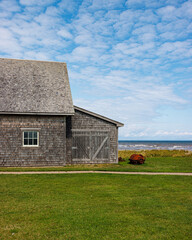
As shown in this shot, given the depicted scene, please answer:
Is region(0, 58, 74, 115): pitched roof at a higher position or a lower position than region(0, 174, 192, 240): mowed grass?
higher

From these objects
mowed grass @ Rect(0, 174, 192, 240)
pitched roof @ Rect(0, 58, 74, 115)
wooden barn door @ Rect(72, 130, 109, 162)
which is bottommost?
mowed grass @ Rect(0, 174, 192, 240)

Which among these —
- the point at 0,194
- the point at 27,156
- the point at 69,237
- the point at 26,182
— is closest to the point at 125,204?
the point at 69,237

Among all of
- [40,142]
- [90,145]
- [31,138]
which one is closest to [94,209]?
[40,142]

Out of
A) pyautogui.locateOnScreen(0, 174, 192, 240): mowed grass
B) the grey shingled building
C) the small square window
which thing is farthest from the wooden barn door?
pyautogui.locateOnScreen(0, 174, 192, 240): mowed grass

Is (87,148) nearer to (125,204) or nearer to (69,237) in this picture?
(125,204)

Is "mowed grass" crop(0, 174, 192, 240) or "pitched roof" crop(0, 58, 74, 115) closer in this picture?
"mowed grass" crop(0, 174, 192, 240)

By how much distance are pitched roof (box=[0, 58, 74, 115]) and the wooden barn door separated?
99.8 inches

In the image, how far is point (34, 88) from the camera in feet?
66.3

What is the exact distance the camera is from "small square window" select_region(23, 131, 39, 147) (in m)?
18.5

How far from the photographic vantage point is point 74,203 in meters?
8.17

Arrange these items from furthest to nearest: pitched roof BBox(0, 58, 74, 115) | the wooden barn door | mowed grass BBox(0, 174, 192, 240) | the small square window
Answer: the wooden barn door, pitched roof BBox(0, 58, 74, 115), the small square window, mowed grass BBox(0, 174, 192, 240)

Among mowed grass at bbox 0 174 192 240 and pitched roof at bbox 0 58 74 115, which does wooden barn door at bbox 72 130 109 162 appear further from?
mowed grass at bbox 0 174 192 240

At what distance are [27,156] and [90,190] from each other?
9466mm

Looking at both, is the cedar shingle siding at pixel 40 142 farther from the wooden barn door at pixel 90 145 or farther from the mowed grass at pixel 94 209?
the mowed grass at pixel 94 209
